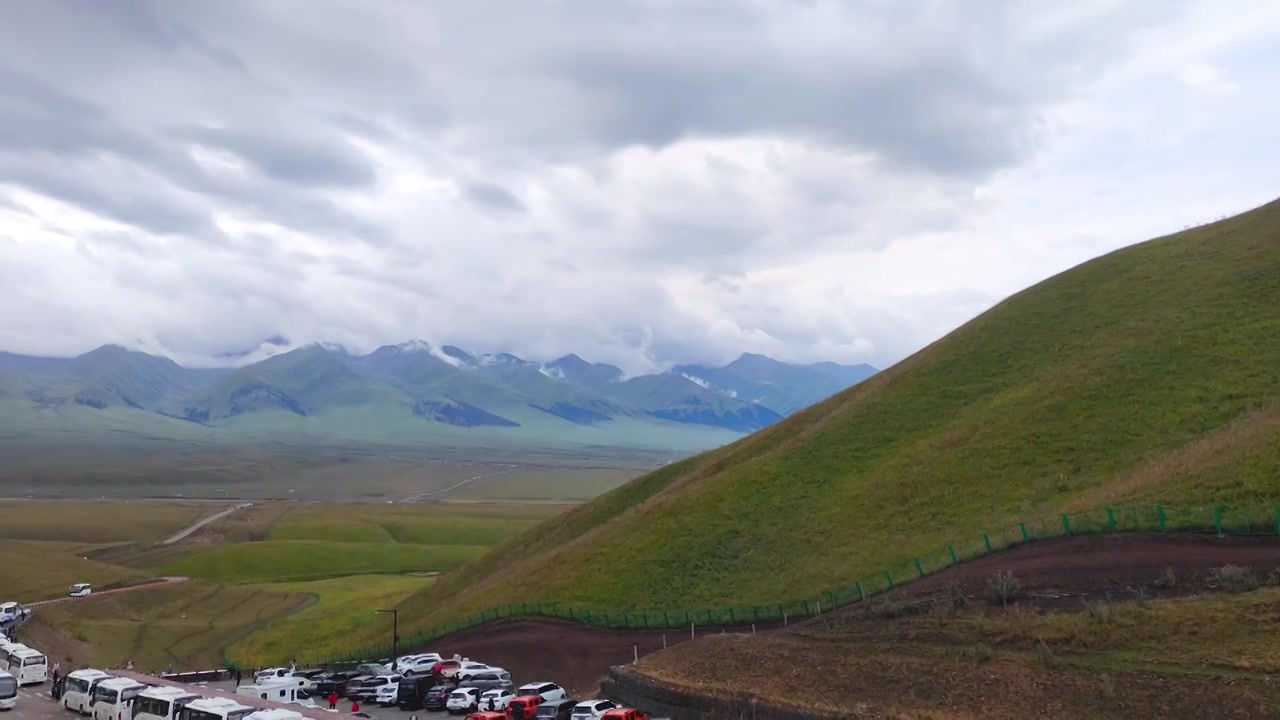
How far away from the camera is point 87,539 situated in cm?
14612

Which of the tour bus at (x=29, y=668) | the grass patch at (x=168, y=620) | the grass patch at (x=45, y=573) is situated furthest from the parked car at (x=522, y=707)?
the grass patch at (x=45, y=573)

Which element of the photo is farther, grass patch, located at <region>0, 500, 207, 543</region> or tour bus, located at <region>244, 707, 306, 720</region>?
grass patch, located at <region>0, 500, 207, 543</region>

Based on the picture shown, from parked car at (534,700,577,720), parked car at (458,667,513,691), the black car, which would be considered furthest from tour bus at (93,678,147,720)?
parked car at (534,700,577,720)

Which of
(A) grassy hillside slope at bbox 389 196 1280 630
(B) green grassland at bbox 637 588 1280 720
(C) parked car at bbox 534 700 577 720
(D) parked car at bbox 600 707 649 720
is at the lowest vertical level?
(C) parked car at bbox 534 700 577 720

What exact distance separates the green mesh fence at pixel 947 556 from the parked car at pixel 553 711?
9243 millimetres

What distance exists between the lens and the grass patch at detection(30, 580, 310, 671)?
7256cm

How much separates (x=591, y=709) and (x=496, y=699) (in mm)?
7801

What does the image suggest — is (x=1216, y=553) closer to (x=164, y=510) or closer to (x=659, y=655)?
(x=659, y=655)

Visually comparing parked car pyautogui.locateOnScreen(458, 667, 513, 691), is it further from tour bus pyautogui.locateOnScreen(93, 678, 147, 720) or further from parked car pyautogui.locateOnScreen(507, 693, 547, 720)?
tour bus pyautogui.locateOnScreen(93, 678, 147, 720)

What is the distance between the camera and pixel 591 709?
35719mm

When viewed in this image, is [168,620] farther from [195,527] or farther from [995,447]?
[195,527]

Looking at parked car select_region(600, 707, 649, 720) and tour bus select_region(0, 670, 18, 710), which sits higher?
tour bus select_region(0, 670, 18, 710)

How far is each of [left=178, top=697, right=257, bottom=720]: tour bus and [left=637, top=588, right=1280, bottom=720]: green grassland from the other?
690 inches

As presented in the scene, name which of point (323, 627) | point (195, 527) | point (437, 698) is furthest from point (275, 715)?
point (195, 527)
